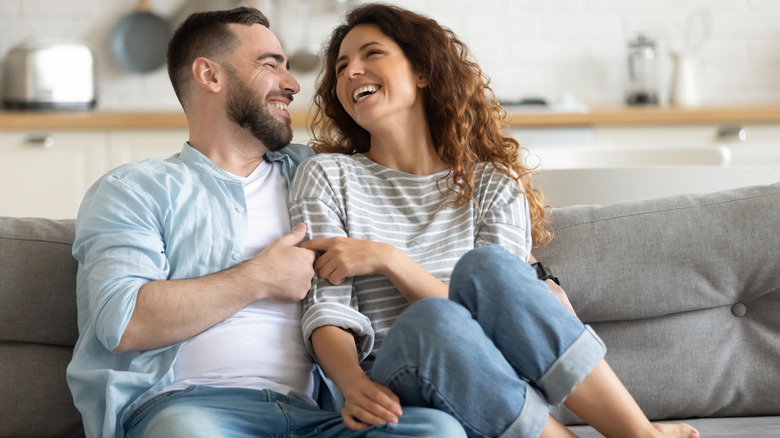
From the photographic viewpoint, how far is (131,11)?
4414 mm

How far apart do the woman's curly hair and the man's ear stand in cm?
27

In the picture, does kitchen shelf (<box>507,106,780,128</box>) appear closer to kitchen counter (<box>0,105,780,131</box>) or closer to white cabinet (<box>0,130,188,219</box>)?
kitchen counter (<box>0,105,780,131</box>)

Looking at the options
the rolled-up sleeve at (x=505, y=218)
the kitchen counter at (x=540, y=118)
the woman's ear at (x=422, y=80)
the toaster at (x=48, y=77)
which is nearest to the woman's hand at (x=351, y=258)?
the rolled-up sleeve at (x=505, y=218)

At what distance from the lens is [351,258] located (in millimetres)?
1634

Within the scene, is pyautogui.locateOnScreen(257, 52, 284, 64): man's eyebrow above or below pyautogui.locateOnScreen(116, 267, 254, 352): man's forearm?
above

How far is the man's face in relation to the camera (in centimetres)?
194

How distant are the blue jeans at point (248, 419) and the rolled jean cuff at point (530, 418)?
83 mm

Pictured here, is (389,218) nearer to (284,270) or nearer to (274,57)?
(284,270)

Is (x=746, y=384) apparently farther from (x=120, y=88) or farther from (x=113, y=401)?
(x=120, y=88)

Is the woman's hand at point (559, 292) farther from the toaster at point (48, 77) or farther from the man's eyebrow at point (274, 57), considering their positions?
the toaster at point (48, 77)

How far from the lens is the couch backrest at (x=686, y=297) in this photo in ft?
6.08

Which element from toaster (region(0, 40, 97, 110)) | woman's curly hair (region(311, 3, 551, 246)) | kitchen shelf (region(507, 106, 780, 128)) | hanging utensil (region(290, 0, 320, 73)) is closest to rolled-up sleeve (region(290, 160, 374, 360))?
woman's curly hair (region(311, 3, 551, 246))

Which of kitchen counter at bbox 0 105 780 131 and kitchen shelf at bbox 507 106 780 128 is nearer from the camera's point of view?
kitchen counter at bbox 0 105 780 131

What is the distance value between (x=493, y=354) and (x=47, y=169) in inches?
111
